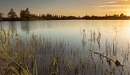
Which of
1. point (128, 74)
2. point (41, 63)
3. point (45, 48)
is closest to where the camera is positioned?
point (128, 74)

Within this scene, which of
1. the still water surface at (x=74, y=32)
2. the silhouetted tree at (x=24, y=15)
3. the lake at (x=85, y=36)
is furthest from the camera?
the silhouetted tree at (x=24, y=15)

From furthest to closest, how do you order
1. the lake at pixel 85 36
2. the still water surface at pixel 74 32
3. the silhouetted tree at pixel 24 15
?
the silhouetted tree at pixel 24 15
the still water surface at pixel 74 32
the lake at pixel 85 36

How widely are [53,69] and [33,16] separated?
76865 mm

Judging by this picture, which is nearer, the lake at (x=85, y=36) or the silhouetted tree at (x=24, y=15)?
the lake at (x=85, y=36)

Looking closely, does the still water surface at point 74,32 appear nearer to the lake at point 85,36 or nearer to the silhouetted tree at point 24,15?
the lake at point 85,36

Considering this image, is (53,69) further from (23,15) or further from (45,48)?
(23,15)

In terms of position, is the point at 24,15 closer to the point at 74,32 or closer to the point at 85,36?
the point at 74,32

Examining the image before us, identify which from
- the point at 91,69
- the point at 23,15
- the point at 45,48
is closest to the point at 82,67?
the point at 91,69

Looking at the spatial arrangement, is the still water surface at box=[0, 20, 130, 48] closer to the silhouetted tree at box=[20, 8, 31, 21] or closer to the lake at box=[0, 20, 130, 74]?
the lake at box=[0, 20, 130, 74]

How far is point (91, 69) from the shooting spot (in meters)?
8.27

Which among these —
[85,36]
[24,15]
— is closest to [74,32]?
[85,36]

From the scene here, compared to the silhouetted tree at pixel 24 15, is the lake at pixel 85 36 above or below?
below

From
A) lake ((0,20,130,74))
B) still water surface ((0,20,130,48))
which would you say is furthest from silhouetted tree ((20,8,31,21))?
lake ((0,20,130,74))

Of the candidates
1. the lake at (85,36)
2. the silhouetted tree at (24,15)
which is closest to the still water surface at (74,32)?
the lake at (85,36)
